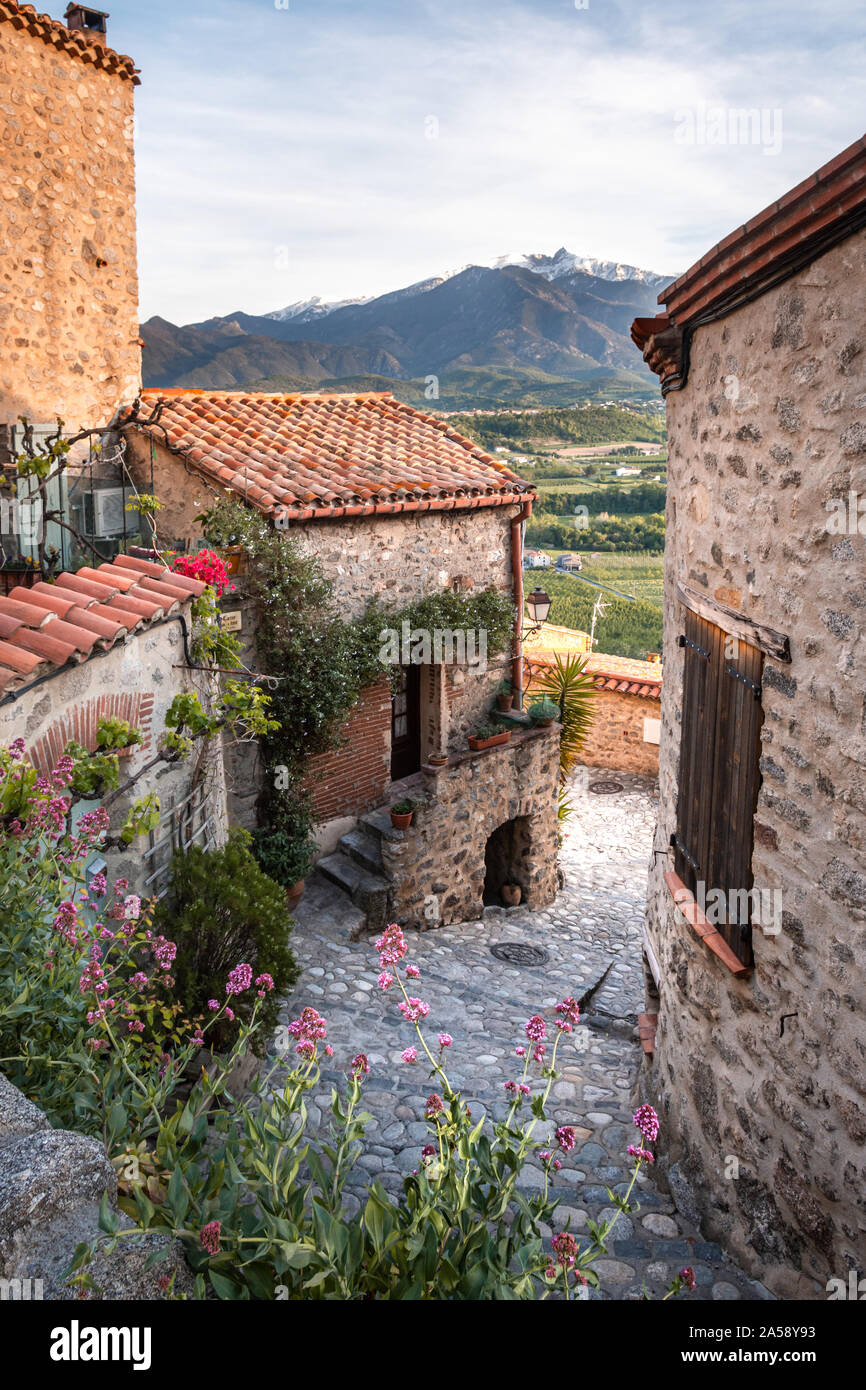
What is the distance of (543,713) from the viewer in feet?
36.2

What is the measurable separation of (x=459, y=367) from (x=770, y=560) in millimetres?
Answer: 49081

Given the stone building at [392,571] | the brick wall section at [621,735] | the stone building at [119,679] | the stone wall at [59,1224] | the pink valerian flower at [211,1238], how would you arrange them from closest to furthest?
the stone wall at [59,1224] → the pink valerian flower at [211,1238] → the stone building at [119,679] → the stone building at [392,571] → the brick wall section at [621,735]

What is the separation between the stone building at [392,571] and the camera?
8.85m

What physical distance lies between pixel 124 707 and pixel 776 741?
→ 299cm

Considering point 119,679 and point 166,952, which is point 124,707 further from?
point 166,952

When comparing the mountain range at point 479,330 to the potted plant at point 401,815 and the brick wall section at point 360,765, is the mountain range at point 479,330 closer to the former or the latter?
the brick wall section at point 360,765

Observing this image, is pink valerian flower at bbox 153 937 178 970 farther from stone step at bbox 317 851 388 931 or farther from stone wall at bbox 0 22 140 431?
stone wall at bbox 0 22 140 431

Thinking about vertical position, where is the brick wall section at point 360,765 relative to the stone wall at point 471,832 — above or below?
above

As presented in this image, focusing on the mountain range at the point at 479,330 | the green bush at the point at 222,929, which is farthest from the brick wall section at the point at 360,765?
the mountain range at the point at 479,330

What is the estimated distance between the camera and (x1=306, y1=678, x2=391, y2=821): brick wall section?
30.5 feet

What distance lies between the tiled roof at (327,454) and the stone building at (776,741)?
474 centimetres

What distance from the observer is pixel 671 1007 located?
15.3 ft

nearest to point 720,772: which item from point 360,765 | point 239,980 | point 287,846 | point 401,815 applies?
point 239,980

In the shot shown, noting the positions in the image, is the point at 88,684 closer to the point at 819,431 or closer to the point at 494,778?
the point at 819,431
